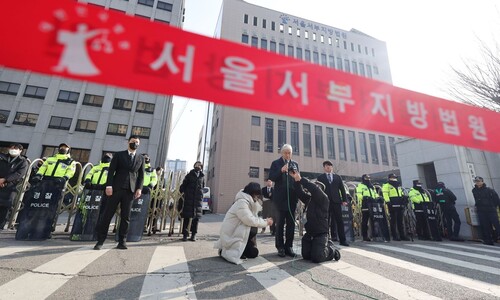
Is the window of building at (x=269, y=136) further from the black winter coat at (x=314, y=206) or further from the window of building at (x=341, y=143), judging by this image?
the black winter coat at (x=314, y=206)

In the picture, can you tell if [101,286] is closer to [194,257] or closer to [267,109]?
[194,257]

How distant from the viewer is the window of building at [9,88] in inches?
827

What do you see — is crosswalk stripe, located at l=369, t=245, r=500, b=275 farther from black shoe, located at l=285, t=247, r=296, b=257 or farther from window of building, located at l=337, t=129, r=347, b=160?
window of building, located at l=337, t=129, r=347, b=160

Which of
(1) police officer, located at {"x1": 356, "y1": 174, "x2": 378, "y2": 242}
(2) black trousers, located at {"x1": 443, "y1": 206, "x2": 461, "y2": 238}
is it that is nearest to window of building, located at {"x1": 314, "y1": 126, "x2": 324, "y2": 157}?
(2) black trousers, located at {"x1": 443, "y1": 206, "x2": 461, "y2": 238}

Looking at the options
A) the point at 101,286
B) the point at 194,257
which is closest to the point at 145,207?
the point at 194,257

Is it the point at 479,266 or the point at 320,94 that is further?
the point at 479,266

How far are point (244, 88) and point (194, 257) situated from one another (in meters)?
2.88

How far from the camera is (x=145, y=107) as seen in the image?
2394 cm

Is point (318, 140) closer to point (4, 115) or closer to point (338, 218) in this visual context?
point (338, 218)

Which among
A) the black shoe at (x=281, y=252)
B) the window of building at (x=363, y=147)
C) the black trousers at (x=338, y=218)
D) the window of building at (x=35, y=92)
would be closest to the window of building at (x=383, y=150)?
the window of building at (x=363, y=147)

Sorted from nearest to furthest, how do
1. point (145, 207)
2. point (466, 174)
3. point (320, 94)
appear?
point (320, 94) → point (145, 207) → point (466, 174)

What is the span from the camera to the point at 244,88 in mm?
2252

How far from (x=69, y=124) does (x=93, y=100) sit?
10.4 feet

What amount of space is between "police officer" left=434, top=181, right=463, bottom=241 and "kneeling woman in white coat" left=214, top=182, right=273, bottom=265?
752cm
